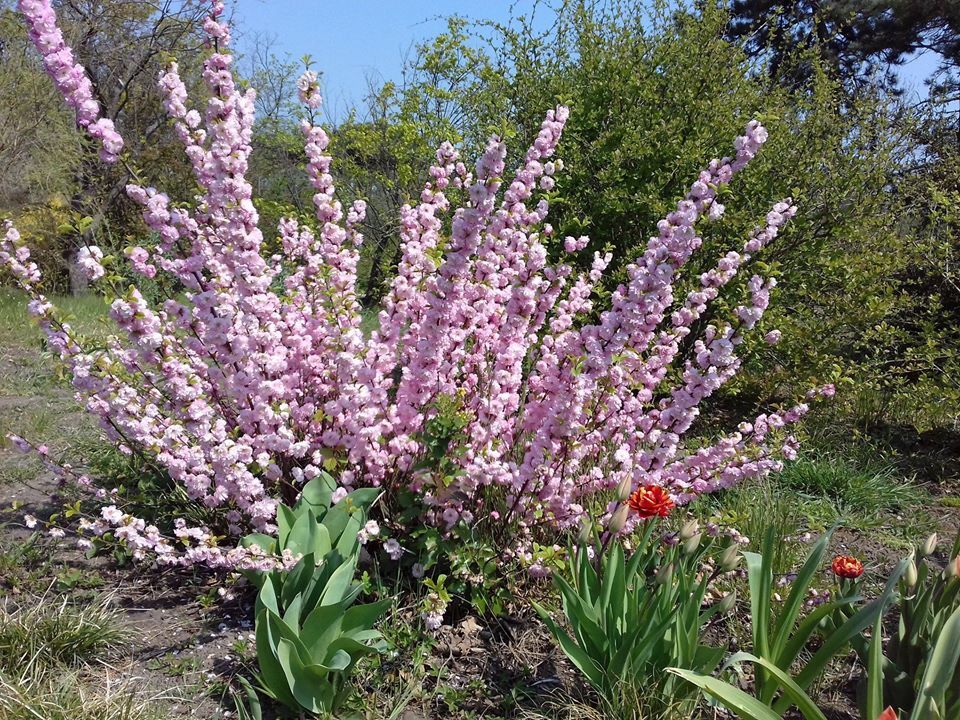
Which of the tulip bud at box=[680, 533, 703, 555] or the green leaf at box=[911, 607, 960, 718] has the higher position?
the tulip bud at box=[680, 533, 703, 555]

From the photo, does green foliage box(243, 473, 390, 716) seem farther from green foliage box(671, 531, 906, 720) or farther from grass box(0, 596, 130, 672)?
green foliage box(671, 531, 906, 720)

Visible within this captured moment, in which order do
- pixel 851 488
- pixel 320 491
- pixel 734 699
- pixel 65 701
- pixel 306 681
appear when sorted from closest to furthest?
1. pixel 734 699
2. pixel 306 681
3. pixel 65 701
4. pixel 320 491
5. pixel 851 488

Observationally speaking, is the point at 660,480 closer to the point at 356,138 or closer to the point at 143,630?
the point at 143,630

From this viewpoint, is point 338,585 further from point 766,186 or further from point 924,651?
point 766,186

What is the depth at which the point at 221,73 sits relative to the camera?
237cm

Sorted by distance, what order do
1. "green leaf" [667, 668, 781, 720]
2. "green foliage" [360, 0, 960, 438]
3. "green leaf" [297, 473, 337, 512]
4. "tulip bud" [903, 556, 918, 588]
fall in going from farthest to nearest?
"green foliage" [360, 0, 960, 438]
"green leaf" [297, 473, 337, 512]
"tulip bud" [903, 556, 918, 588]
"green leaf" [667, 668, 781, 720]

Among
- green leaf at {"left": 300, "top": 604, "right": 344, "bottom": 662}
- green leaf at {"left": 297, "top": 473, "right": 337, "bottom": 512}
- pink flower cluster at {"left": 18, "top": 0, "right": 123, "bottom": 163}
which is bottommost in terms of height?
green leaf at {"left": 300, "top": 604, "right": 344, "bottom": 662}

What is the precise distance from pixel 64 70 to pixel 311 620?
6.20 feet

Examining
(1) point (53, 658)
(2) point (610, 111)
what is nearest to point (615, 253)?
(2) point (610, 111)

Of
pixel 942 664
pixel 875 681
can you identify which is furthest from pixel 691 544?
pixel 942 664

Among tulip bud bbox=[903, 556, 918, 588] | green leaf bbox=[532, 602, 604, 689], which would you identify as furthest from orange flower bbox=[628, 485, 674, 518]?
tulip bud bbox=[903, 556, 918, 588]

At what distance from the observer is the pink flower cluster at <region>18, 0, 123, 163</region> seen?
84.2 inches

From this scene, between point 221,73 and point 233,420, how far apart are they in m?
1.36

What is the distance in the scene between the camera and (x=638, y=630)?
1.97 m
